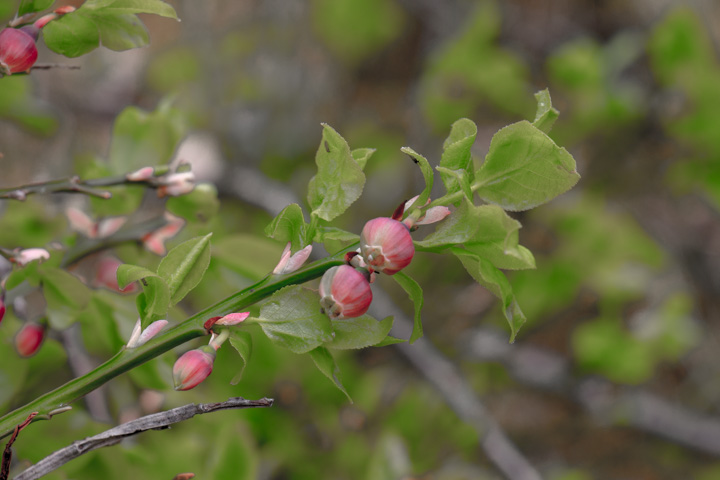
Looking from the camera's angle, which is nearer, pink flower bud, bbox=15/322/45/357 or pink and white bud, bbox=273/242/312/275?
pink and white bud, bbox=273/242/312/275

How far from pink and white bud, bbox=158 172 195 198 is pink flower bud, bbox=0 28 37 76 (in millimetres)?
108

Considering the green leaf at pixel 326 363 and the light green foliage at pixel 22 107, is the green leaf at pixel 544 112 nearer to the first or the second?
the green leaf at pixel 326 363

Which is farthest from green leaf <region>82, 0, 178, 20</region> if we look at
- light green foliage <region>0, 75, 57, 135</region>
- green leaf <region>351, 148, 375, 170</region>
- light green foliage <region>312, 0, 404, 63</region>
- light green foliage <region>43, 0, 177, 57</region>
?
light green foliage <region>312, 0, 404, 63</region>

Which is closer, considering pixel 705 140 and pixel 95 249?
pixel 95 249

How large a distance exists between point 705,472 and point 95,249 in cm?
134

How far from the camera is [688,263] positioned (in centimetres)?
137

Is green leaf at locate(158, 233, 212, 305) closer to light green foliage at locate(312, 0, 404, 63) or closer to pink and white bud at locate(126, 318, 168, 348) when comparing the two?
pink and white bud at locate(126, 318, 168, 348)

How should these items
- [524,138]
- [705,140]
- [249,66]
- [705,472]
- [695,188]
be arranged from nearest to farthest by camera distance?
[524,138] < [705,140] < [695,188] < [705,472] < [249,66]

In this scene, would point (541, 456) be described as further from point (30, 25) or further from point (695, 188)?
point (30, 25)

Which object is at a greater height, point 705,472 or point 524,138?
point 524,138

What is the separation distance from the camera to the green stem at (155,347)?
0.79 feet


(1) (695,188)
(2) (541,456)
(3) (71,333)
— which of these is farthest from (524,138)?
(2) (541,456)

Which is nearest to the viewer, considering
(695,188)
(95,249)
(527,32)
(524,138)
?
(524,138)

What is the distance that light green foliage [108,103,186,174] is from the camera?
1.38 ft
